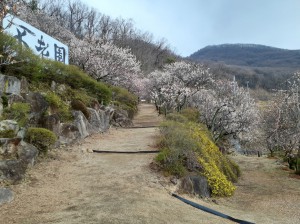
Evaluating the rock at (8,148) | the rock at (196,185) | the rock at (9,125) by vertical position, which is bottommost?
the rock at (196,185)

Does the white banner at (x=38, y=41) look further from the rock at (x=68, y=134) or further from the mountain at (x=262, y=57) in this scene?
the mountain at (x=262, y=57)

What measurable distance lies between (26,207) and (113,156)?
4892 millimetres

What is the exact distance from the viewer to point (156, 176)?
9164 millimetres

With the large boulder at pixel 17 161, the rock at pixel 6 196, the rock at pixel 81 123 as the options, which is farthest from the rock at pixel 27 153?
the rock at pixel 81 123

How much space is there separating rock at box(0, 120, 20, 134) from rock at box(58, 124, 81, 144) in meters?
2.59

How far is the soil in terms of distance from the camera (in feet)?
19.9

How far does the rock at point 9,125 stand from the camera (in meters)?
8.26

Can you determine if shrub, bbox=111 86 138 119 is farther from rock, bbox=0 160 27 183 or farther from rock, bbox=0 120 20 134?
rock, bbox=0 160 27 183

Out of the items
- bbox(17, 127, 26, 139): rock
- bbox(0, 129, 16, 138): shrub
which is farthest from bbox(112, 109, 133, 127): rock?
bbox(0, 129, 16, 138): shrub

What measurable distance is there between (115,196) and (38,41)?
9.87m

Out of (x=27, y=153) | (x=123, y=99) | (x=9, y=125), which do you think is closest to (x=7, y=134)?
(x=9, y=125)

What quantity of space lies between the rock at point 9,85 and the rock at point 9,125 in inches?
67.1

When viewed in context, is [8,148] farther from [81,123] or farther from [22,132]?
[81,123]

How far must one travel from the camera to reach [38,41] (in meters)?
14.1
